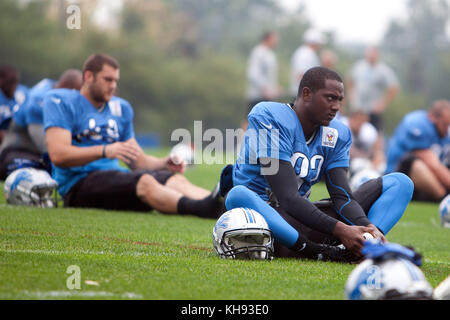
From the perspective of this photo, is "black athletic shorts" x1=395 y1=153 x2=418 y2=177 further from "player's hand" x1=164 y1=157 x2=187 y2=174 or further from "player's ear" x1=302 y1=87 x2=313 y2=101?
"player's ear" x1=302 y1=87 x2=313 y2=101

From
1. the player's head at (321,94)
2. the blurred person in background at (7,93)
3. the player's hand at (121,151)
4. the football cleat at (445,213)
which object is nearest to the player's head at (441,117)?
the football cleat at (445,213)

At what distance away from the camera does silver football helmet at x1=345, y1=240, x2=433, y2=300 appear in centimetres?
324

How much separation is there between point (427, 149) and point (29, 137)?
225 inches

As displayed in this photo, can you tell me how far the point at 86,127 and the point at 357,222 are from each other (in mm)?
3715

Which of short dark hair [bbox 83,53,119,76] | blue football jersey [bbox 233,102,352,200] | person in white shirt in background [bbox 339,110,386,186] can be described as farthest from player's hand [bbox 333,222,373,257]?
person in white shirt in background [bbox 339,110,386,186]

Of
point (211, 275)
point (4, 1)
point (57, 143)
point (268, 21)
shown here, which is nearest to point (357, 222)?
point (211, 275)

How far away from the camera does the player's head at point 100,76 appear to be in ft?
25.5

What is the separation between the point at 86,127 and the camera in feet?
25.7

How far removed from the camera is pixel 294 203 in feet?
15.9

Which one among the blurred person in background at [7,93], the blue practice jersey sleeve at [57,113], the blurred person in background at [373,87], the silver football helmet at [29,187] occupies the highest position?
the blurred person in background at [373,87]

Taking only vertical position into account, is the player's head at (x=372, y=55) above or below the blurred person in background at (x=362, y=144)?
above

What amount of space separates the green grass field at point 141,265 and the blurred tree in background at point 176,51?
29.1 metres

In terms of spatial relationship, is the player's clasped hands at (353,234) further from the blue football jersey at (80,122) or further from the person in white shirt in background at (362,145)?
the person in white shirt in background at (362,145)

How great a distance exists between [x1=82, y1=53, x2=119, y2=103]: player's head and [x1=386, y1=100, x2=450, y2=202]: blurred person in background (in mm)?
Answer: 5145
